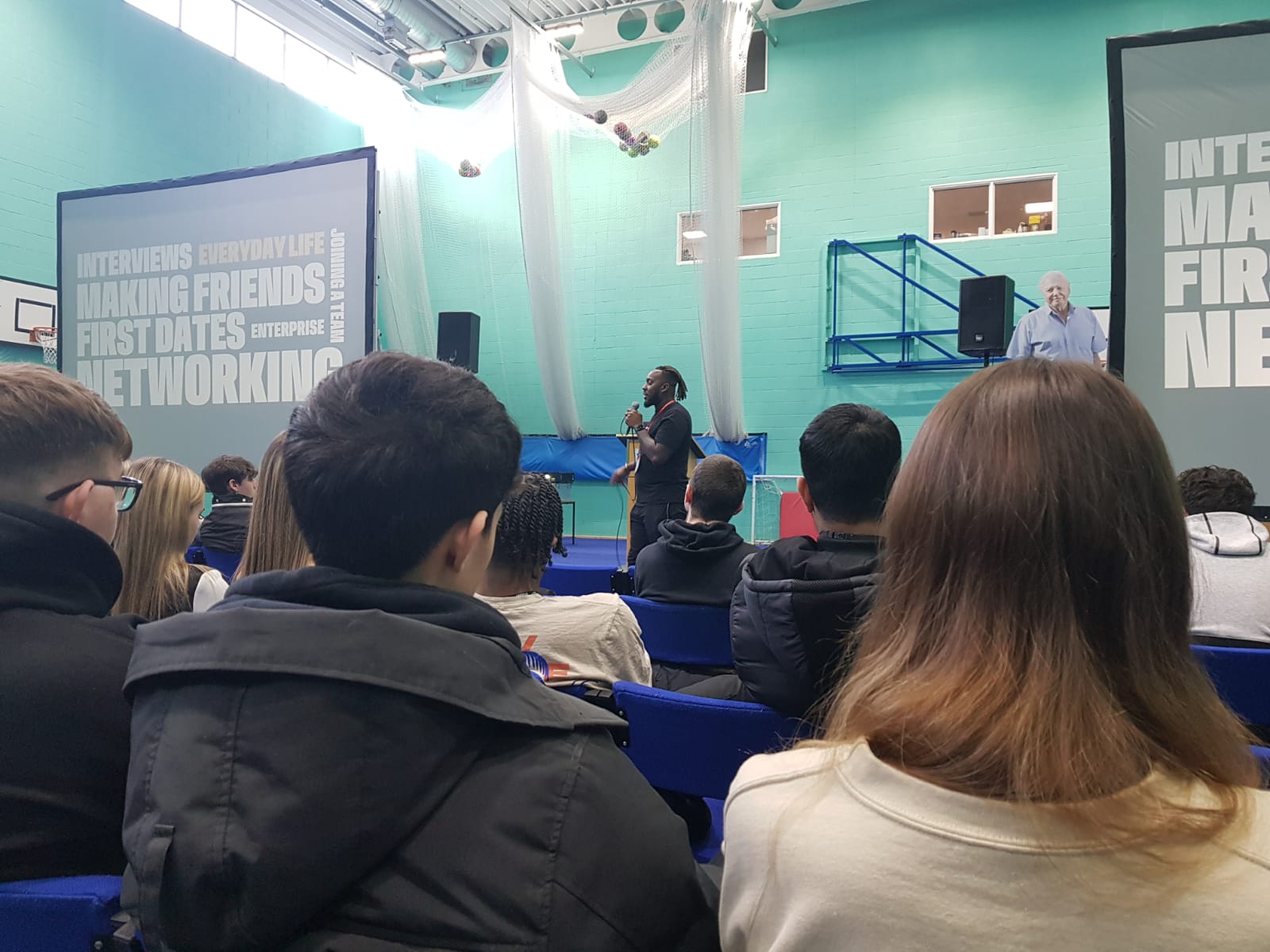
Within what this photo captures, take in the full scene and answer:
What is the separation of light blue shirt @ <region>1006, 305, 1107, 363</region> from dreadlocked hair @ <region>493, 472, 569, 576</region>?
4.70 metres

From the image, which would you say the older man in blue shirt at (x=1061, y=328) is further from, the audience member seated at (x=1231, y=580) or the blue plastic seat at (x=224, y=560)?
the blue plastic seat at (x=224, y=560)

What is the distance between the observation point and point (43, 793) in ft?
2.71

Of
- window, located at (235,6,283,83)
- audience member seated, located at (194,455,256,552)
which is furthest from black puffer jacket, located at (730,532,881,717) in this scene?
window, located at (235,6,283,83)

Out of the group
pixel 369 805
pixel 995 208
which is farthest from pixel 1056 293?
pixel 369 805

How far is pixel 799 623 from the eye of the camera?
1.28 meters

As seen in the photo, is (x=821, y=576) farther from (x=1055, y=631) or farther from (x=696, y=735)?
(x=1055, y=631)

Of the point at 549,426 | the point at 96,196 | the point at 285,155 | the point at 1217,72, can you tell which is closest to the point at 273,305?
the point at 96,196

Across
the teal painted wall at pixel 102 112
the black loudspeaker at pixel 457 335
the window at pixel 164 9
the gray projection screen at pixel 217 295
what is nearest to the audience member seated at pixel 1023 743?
the gray projection screen at pixel 217 295

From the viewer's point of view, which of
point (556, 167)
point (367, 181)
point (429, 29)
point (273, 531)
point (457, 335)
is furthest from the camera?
point (429, 29)

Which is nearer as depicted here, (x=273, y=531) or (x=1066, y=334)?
(x=273, y=531)

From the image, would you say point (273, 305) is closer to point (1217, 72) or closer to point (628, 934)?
point (628, 934)

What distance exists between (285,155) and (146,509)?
735 cm

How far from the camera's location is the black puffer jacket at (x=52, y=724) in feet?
2.70

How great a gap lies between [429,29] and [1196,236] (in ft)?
24.6
